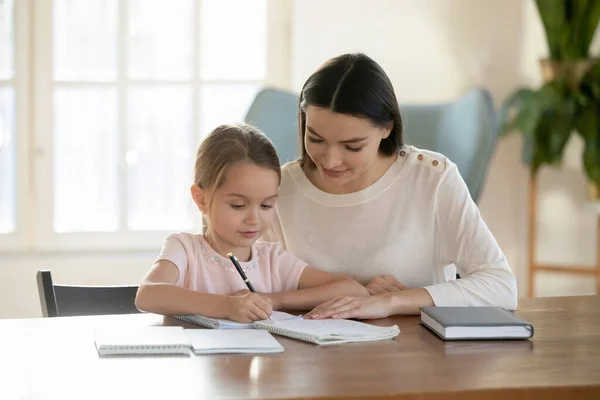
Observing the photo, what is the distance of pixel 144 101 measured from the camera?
400cm

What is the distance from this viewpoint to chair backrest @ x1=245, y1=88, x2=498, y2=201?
339 cm

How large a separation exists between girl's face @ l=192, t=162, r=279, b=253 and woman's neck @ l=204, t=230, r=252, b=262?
0.02 metres

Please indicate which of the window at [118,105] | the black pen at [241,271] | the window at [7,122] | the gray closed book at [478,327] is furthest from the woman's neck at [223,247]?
the window at [7,122]

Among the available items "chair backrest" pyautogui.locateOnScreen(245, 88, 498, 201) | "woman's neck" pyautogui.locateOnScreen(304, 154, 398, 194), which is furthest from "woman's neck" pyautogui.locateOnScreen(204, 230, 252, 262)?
"chair backrest" pyautogui.locateOnScreen(245, 88, 498, 201)

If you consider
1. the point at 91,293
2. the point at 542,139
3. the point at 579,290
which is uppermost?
the point at 542,139

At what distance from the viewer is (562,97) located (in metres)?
4.02

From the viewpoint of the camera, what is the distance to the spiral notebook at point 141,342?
149 centimetres

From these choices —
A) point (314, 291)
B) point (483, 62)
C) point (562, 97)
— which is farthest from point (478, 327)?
point (483, 62)

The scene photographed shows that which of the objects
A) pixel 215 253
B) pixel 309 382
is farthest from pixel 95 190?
pixel 309 382

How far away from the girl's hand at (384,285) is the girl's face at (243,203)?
27 centimetres

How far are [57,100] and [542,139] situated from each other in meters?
2.06

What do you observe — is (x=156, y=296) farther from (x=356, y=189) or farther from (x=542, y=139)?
(x=542, y=139)

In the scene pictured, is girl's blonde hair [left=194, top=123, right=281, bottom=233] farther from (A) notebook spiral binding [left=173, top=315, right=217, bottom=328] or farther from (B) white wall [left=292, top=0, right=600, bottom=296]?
(B) white wall [left=292, top=0, right=600, bottom=296]

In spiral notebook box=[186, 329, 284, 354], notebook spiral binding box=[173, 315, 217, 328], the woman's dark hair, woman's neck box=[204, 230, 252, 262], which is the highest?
the woman's dark hair
